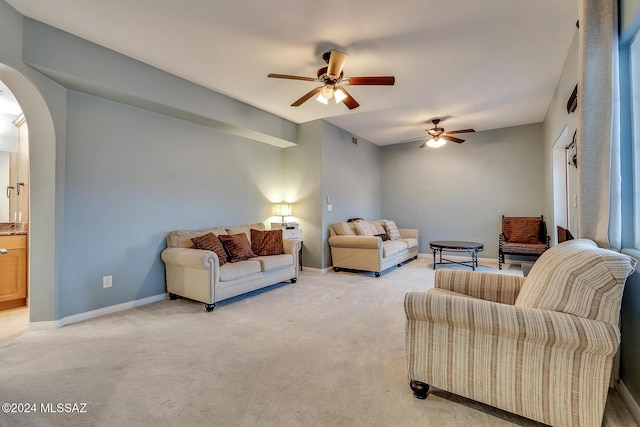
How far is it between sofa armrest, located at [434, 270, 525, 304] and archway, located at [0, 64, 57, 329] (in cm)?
355

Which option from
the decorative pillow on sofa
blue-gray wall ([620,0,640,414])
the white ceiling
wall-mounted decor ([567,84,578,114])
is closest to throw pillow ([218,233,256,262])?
the decorative pillow on sofa

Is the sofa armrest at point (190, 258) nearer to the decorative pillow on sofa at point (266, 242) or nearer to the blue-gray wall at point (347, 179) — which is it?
the decorative pillow on sofa at point (266, 242)

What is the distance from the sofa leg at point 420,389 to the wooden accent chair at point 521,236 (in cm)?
426

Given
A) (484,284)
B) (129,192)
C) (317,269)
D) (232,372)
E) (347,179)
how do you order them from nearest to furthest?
(232,372) < (484,284) < (129,192) < (317,269) < (347,179)

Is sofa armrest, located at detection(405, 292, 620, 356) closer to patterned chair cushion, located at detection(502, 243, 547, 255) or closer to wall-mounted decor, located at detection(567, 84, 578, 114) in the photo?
wall-mounted decor, located at detection(567, 84, 578, 114)

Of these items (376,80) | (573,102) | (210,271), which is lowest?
(210,271)

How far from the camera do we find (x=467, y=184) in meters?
6.25

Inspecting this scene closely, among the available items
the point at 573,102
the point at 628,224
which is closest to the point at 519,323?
the point at 628,224

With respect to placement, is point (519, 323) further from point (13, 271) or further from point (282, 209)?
point (13, 271)

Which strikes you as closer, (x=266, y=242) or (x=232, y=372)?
(x=232, y=372)

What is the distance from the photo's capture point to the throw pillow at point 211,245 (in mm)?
3582

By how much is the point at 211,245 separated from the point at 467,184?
5.36 m

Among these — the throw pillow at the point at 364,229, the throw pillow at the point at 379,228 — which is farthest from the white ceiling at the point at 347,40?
the throw pillow at the point at 379,228

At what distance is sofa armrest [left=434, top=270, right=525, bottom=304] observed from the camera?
6.82 ft
